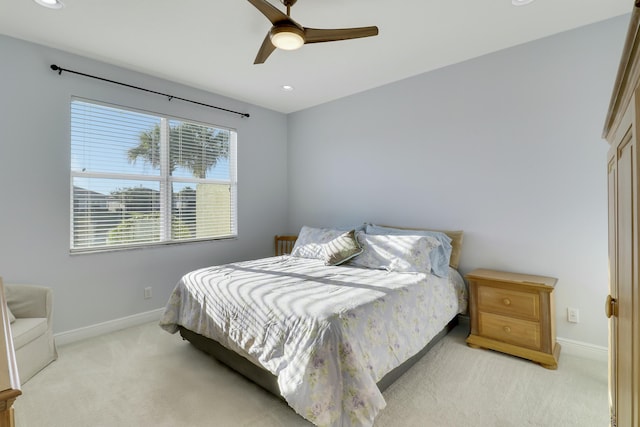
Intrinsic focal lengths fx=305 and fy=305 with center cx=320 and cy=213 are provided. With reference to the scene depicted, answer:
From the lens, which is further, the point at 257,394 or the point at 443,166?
the point at 443,166

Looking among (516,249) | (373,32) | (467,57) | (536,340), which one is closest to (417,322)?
(536,340)

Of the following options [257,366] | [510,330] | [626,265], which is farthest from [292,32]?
[510,330]

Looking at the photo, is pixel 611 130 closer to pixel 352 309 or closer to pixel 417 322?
pixel 352 309

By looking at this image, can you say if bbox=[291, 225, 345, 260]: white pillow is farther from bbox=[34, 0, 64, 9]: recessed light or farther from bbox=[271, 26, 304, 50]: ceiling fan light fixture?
bbox=[34, 0, 64, 9]: recessed light

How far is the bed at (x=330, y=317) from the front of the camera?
1.62 metres

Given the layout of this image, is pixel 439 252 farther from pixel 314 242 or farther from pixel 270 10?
pixel 270 10

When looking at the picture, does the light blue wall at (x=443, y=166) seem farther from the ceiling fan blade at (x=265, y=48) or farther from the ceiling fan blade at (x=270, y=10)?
the ceiling fan blade at (x=270, y=10)

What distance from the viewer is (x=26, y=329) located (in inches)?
89.0

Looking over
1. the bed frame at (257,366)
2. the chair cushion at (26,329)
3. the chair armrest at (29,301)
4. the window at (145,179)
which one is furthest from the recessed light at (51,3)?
the bed frame at (257,366)

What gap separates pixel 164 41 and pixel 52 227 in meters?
1.99

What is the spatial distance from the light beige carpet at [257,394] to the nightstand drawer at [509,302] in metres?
0.37

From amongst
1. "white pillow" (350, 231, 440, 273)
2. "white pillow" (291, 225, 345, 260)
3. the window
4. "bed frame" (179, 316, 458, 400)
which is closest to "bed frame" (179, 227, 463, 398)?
"bed frame" (179, 316, 458, 400)

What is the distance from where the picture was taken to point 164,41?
2.68m

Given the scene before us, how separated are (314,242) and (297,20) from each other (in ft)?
7.36
